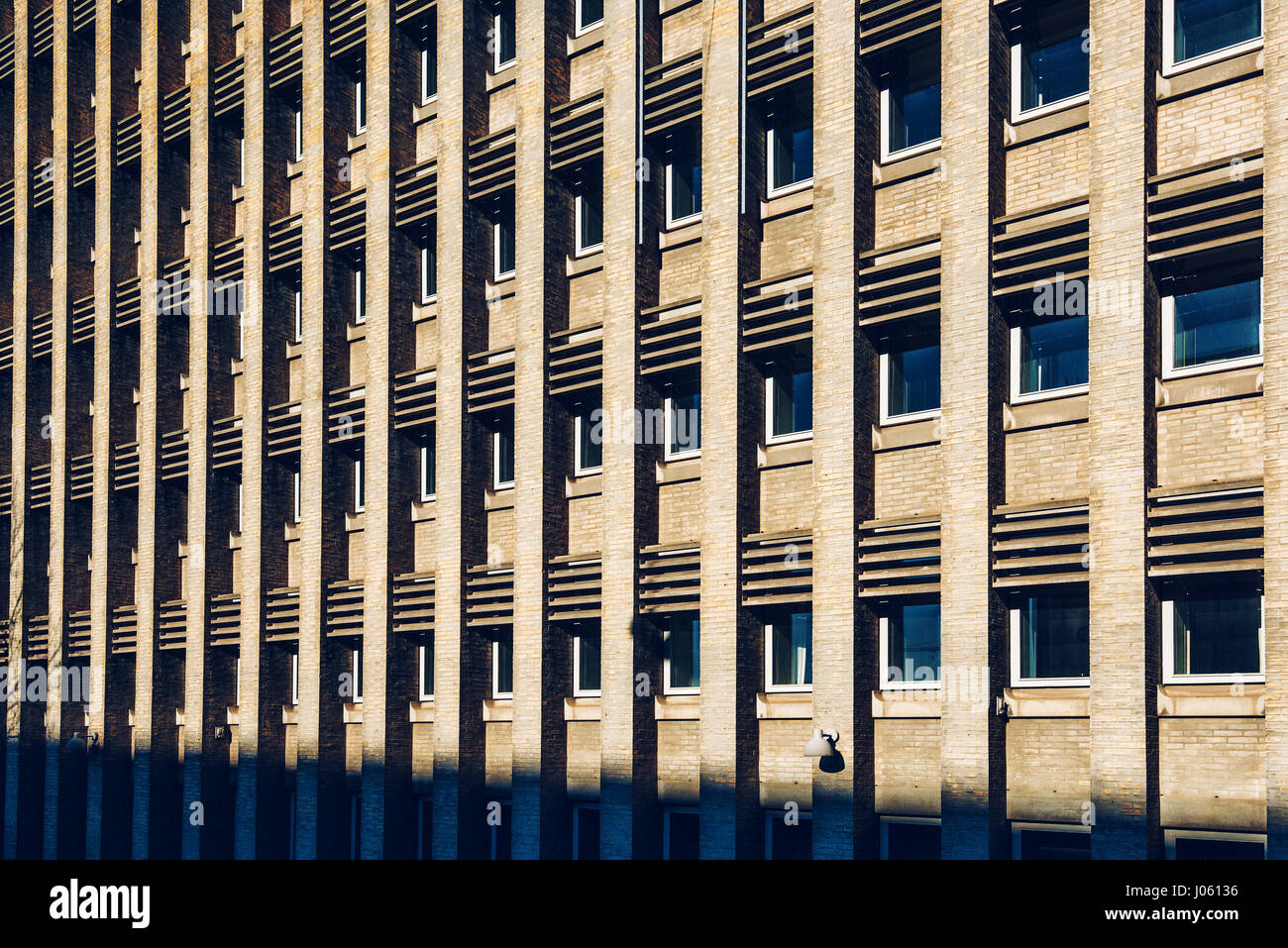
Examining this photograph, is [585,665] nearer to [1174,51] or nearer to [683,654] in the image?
[683,654]

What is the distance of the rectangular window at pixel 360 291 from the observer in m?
28.6

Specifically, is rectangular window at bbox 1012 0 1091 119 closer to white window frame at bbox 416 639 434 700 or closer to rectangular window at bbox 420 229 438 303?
rectangular window at bbox 420 229 438 303

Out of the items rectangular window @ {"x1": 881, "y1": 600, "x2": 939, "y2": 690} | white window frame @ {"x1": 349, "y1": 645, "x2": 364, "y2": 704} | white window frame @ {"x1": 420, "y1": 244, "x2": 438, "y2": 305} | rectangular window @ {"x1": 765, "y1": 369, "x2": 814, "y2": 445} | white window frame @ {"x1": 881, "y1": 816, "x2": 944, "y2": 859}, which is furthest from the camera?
white window frame @ {"x1": 349, "y1": 645, "x2": 364, "y2": 704}

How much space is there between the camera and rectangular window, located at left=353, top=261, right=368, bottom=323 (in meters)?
28.6

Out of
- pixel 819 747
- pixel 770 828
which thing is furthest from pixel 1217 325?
pixel 770 828

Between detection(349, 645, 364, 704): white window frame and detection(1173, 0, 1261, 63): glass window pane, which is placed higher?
detection(1173, 0, 1261, 63): glass window pane

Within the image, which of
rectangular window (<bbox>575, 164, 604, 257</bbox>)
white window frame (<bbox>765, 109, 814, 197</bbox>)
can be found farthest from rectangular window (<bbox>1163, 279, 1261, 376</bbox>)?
rectangular window (<bbox>575, 164, 604, 257</bbox>)

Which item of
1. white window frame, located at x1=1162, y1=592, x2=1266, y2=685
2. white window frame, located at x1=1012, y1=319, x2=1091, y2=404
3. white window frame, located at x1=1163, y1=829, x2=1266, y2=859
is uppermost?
white window frame, located at x1=1012, y1=319, x2=1091, y2=404

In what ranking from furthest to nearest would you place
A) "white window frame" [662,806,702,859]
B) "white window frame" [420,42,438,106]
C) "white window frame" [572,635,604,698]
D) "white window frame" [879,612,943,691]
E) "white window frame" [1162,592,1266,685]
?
"white window frame" [420,42,438,106] < "white window frame" [572,635,604,698] < "white window frame" [662,806,702,859] < "white window frame" [879,612,943,691] < "white window frame" [1162,592,1266,685]

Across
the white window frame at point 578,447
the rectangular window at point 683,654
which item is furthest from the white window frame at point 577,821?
the white window frame at point 578,447

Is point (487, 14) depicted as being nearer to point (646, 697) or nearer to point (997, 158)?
point (997, 158)

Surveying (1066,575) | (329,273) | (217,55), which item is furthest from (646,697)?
(217,55)

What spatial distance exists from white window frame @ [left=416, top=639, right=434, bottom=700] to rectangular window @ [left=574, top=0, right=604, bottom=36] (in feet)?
37.0

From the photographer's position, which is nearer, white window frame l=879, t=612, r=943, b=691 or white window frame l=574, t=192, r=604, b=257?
white window frame l=879, t=612, r=943, b=691
